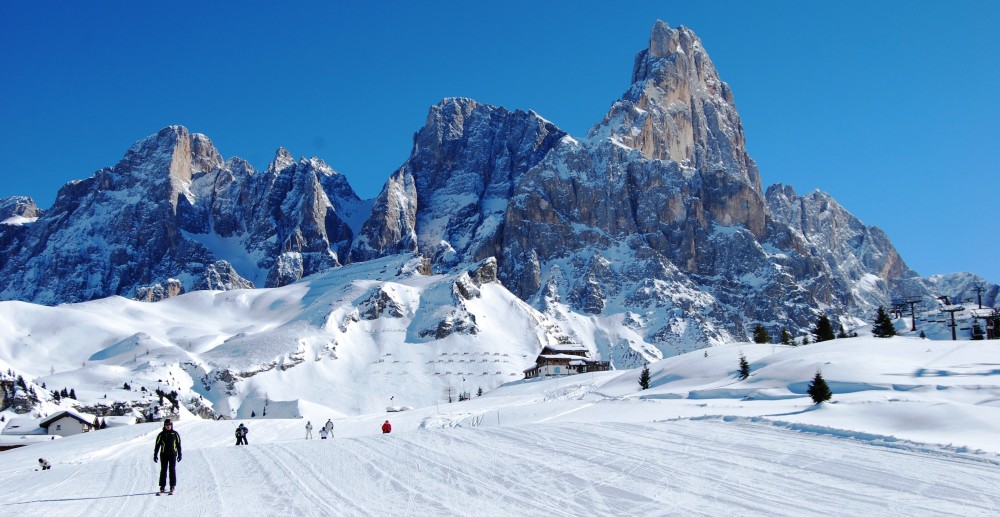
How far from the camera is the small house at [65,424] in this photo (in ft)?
256

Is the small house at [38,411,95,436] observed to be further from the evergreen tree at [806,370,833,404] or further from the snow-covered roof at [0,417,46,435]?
the evergreen tree at [806,370,833,404]

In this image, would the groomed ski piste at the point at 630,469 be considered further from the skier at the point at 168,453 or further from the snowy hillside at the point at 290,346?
the snowy hillside at the point at 290,346

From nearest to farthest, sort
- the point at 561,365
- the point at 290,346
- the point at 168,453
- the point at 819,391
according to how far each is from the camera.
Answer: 1. the point at 168,453
2. the point at 819,391
3. the point at 561,365
4. the point at 290,346

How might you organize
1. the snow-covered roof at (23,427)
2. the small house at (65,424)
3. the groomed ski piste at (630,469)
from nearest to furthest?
the groomed ski piste at (630,469)
the snow-covered roof at (23,427)
the small house at (65,424)

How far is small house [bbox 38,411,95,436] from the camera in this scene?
7806 centimetres

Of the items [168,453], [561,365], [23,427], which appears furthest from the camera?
[561,365]

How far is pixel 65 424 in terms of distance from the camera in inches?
3115

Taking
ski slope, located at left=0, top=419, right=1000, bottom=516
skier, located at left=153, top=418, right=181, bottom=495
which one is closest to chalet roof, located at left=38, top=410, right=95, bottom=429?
ski slope, located at left=0, top=419, right=1000, bottom=516

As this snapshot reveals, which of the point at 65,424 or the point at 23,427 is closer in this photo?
the point at 23,427

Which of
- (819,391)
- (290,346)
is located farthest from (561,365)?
(819,391)

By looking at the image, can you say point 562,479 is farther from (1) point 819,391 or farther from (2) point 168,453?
(1) point 819,391

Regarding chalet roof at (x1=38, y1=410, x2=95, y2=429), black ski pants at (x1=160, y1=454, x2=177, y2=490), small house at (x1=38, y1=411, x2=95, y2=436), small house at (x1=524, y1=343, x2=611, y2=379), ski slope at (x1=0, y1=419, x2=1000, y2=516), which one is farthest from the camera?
small house at (x1=524, y1=343, x2=611, y2=379)

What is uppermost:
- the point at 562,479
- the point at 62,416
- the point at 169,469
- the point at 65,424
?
the point at 169,469

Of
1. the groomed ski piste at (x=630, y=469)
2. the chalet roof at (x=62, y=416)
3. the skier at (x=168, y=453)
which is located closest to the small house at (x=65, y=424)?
the chalet roof at (x=62, y=416)
